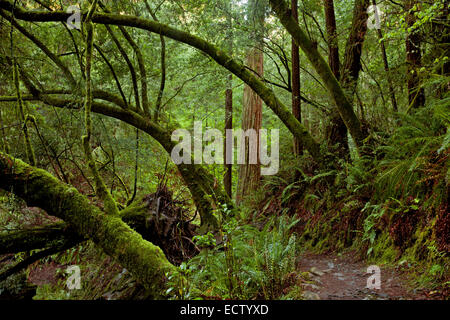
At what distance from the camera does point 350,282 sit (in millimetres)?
3682

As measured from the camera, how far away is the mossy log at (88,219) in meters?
3.88

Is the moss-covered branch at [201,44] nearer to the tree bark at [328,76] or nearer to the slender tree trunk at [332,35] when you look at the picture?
the tree bark at [328,76]

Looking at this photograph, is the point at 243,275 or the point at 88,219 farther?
the point at 88,219

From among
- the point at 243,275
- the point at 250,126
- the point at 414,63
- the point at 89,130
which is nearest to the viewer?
the point at 243,275

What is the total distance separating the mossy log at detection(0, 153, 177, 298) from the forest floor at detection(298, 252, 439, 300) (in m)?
1.87

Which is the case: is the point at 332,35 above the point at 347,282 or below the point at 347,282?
above

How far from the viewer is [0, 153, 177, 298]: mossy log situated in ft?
12.7

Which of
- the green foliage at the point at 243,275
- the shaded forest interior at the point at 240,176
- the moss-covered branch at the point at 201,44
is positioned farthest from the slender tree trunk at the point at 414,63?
the green foliage at the point at 243,275

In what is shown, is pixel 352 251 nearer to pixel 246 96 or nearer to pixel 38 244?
pixel 38 244

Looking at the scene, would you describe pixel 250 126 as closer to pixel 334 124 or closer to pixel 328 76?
pixel 334 124

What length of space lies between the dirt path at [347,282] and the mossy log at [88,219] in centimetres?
186

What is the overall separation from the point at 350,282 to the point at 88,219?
143 inches

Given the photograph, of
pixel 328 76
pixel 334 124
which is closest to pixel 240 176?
pixel 334 124

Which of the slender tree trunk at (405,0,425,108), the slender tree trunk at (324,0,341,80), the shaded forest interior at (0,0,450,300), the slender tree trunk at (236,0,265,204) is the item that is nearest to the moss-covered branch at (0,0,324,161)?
the shaded forest interior at (0,0,450,300)
